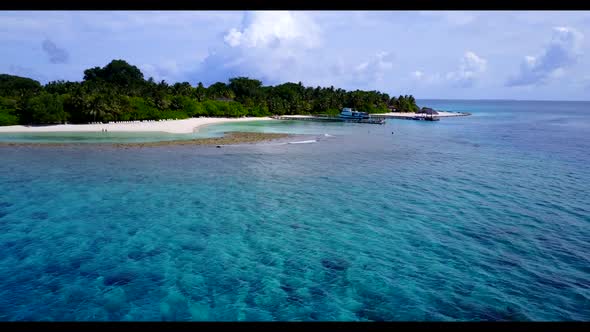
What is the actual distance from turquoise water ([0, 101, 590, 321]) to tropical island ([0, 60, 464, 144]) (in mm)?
43848

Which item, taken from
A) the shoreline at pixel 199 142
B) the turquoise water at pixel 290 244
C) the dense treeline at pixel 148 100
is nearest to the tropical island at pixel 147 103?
the dense treeline at pixel 148 100

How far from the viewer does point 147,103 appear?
95250 millimetres

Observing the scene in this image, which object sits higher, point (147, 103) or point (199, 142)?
point (147, 103)

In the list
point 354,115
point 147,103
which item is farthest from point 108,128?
point 354,115

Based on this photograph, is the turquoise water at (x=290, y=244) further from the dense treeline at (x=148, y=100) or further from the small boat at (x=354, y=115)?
the small boat at (x=354, y=115)

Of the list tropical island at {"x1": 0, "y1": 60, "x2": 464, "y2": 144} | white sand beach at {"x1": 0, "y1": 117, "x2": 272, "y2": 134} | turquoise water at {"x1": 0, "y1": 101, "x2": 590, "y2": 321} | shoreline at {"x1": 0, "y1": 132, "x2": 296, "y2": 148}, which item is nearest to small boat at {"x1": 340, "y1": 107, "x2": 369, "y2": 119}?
tropical island at {"x1": 0, "y1": 60, "x2": 464, "y2": 144}

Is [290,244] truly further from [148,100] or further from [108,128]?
[148,100]

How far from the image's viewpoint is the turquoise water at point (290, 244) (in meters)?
14.1

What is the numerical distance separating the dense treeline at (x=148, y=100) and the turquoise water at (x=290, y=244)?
1785 inches

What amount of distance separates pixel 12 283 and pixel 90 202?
12.0 metres

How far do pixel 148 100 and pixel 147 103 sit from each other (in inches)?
39.8
